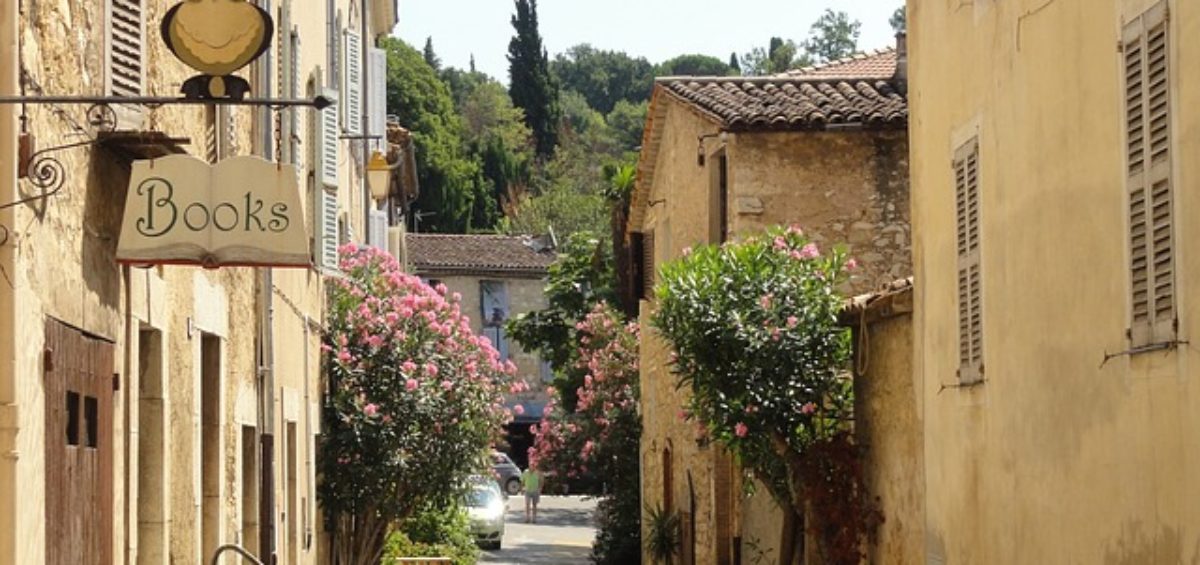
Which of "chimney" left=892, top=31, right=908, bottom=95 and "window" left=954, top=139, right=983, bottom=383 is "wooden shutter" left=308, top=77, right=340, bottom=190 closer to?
"chimney" left=892, top=31, right=908, bottom=95

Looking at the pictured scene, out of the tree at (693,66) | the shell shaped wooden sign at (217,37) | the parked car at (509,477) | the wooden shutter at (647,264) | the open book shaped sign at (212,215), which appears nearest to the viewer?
the shell shaped wooden sign at (217,37)

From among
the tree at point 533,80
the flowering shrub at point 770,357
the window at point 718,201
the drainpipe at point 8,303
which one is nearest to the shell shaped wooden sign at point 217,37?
the drainpipe at point 8,303

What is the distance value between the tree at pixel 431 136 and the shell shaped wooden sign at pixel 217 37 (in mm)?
80022

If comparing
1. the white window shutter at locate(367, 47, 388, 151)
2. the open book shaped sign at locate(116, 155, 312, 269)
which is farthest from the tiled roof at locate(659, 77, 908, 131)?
the open book shaped sign at locate(116, 155, 312, 269)

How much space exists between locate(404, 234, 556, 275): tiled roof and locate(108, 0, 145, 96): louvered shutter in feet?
213

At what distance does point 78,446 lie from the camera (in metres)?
10.2

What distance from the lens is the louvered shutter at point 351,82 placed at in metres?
25.0

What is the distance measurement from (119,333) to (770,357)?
856 centimetres

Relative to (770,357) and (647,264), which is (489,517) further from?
(770,357)

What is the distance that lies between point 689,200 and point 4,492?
18.9m

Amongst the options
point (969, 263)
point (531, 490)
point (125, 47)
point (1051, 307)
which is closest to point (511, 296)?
point (531, 490)

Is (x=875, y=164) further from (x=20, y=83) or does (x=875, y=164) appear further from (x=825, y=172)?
(x=20, y=83)

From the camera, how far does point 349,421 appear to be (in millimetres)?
23516

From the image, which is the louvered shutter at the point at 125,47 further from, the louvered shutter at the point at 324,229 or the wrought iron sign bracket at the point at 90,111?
the louvered shutter at the point at 324,229
